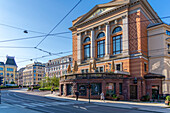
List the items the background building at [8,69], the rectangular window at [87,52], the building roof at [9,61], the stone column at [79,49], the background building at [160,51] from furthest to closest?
the building roof at [9,61] < the background building at [8,69] < the stone column at [79,49] < the rectangular window at [87,52] < the background building at [160,51]

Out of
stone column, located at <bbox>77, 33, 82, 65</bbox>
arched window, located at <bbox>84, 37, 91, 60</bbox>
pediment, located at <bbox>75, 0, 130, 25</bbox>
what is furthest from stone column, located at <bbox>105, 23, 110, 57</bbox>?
stone column, located at <bbox>77, 33, 82, 65</bbox>

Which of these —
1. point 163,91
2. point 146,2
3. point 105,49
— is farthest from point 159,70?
point 146,2

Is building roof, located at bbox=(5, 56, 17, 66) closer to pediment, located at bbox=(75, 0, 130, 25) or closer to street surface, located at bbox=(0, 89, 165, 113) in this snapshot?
pediment, located at bbox=(75, 0, 130, 25)

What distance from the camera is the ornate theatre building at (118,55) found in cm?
2912

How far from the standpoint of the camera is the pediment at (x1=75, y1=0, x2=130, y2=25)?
118ft

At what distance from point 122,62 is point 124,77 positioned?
4.99 metres

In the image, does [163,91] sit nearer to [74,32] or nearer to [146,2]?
[146,2]

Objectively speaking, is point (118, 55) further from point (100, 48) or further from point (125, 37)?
point (100, 48)

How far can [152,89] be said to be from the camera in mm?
32000

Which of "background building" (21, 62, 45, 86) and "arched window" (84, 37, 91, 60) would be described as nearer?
"arched window" (84, 37, 91, 60)

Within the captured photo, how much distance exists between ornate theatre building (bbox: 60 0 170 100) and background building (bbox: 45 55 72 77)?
4122cm

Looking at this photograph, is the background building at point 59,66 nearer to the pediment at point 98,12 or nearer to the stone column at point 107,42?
the pediment at point 98,12

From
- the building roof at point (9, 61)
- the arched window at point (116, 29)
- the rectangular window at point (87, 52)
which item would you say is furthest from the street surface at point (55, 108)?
the building roof at point (9, 61)

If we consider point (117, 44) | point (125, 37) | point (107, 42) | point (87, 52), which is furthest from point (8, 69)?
point (125, 37)
